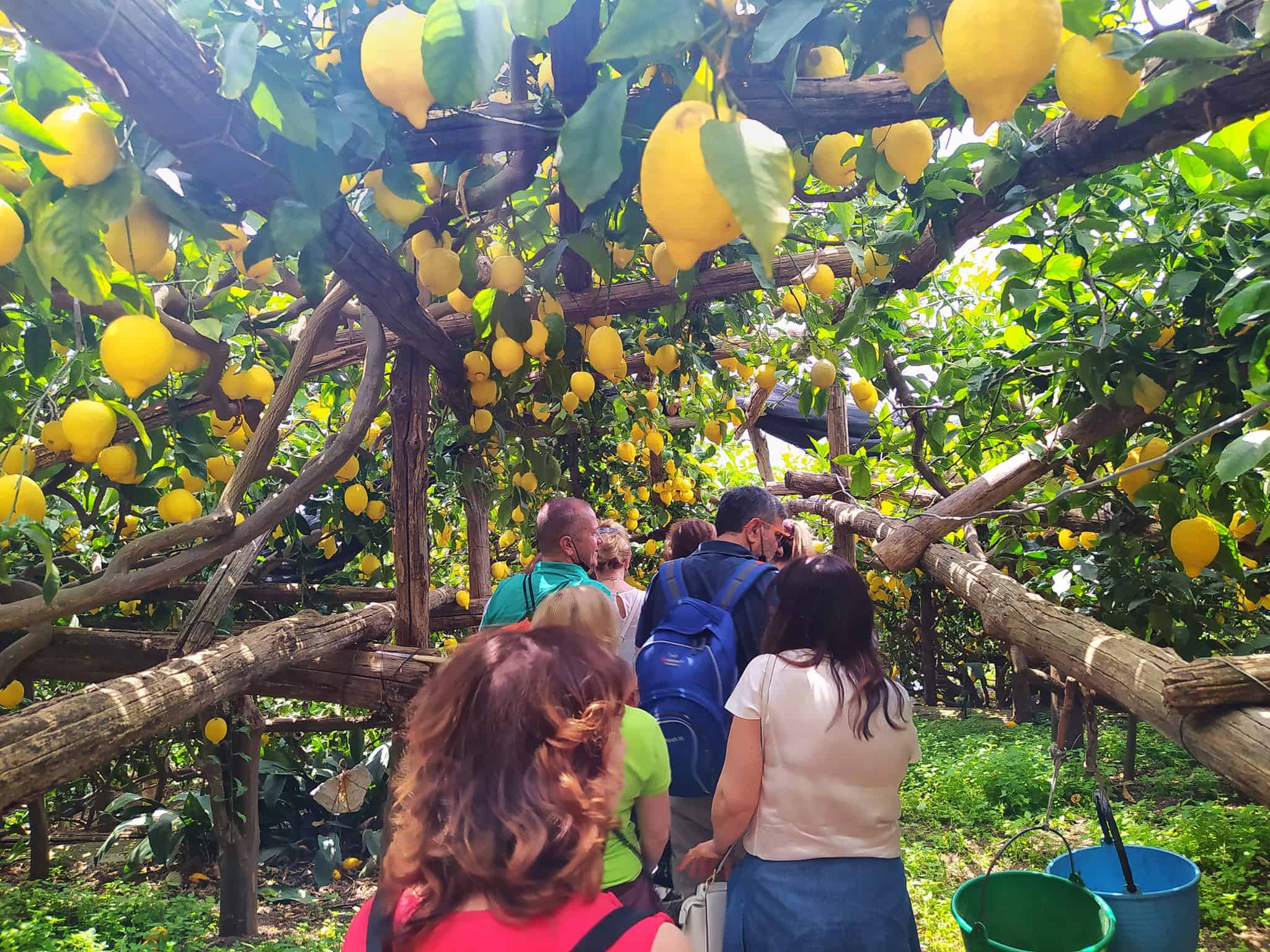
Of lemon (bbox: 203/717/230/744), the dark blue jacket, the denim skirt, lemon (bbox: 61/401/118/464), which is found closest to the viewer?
lemon (bbox: 61/401/118/464)

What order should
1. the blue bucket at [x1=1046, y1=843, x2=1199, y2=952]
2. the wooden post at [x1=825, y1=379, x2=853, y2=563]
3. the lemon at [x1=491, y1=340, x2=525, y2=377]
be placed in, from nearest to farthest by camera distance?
the blue bucket at [x1=1046, y1=843, x2=1199, y2=952]
the lemon at [x1=491, y1=340, x2=525, y2=377]
the wooden post at [x1=825, y1=379, x2=853, y2=563]

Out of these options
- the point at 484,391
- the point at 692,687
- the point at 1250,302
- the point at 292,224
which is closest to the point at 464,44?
the point at 292,224

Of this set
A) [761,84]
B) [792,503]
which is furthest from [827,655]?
[792,503]

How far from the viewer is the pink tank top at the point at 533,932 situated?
85 cm

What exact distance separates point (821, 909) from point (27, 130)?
1.74m

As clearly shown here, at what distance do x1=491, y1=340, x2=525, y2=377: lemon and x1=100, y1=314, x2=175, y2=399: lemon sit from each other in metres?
1.06

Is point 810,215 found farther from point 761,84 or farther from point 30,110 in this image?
point 30,110

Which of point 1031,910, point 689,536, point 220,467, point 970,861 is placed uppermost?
point 220,467

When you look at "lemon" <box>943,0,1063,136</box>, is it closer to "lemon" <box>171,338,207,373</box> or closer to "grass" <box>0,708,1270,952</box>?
"lemon" <box>171,338,207,373</box>

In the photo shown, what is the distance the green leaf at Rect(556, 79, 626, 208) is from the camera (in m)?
0.70

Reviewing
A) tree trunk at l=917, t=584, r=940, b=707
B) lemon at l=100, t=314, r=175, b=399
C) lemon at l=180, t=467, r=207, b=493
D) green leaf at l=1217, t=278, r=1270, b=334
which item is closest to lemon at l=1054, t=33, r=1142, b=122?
green leaf at l=1217, t=278, r=1270, b=334

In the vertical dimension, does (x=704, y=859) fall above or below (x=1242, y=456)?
below

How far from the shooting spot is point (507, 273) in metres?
1.99

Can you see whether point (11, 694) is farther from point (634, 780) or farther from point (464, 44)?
point (464, 44)
